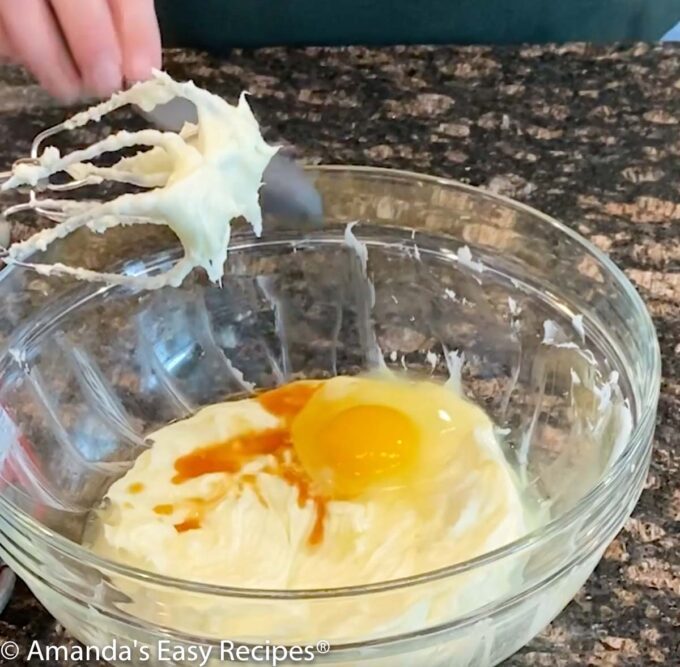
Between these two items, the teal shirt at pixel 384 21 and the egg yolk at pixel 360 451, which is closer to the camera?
the egg yolk at pixel 360 451

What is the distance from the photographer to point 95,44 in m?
0.98

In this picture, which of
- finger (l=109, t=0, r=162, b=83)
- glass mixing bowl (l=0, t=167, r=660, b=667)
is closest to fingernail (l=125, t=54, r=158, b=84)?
finger (l=109, t=0, r=162, b=83)

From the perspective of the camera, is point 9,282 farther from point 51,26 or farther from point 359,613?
point 359,613

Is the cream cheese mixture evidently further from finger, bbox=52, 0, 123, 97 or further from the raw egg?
finger, bbox=52, 0, 123, 97

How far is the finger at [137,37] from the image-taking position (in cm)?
98

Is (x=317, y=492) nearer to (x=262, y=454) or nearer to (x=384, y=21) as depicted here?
(x=262, y=454)

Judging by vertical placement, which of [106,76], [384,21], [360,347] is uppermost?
[106,76]

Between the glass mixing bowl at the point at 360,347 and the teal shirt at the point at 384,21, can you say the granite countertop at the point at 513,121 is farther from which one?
the glass mixing bowl at the point at 360,347

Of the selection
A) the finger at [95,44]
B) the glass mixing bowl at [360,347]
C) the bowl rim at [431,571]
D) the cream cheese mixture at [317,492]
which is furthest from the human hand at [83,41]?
the bowl rim at [431,571]

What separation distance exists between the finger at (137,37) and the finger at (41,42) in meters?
0.07

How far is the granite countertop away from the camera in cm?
123

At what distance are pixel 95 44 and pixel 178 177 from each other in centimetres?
30

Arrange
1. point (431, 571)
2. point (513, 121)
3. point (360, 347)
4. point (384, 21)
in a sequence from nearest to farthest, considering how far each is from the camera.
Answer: point (431, 571), point (360, 347), point (513, 121), point (384, 21)

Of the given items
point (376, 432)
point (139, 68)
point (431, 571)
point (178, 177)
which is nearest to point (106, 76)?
point (139, 68)
